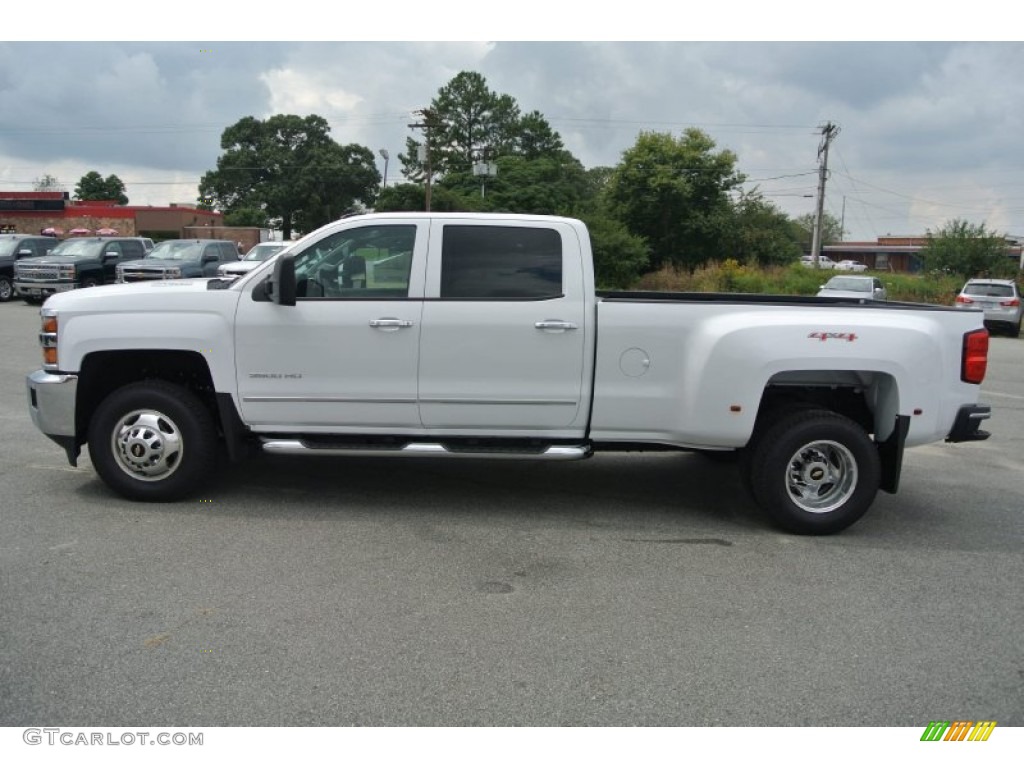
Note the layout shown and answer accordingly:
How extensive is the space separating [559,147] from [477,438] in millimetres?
84245

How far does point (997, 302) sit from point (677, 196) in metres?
26.5

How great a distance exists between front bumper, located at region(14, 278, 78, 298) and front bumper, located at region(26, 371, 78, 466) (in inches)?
716

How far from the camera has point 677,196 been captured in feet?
159

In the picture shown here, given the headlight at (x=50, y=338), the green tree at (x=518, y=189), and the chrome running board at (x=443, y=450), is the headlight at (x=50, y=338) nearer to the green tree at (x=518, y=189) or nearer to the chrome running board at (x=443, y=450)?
the chrome running board at (x=443, y=450)

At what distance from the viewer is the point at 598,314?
5.63 meters

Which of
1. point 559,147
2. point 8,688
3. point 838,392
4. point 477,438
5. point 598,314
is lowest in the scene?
point 8,688

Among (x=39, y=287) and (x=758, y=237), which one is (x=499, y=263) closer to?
(x=39, y=287)

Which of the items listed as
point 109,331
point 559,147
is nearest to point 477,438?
point 109,331

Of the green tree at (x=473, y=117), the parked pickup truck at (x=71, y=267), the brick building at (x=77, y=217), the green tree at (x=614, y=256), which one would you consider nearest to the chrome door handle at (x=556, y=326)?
the parked pickup truck at (x=71, y=267)

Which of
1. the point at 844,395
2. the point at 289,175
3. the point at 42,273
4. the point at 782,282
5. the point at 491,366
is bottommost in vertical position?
the point at 844,395

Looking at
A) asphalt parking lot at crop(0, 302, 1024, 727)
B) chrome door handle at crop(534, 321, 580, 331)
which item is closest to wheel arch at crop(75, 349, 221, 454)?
asphalt parking lot at crop(0, 302, 1024, 727)
